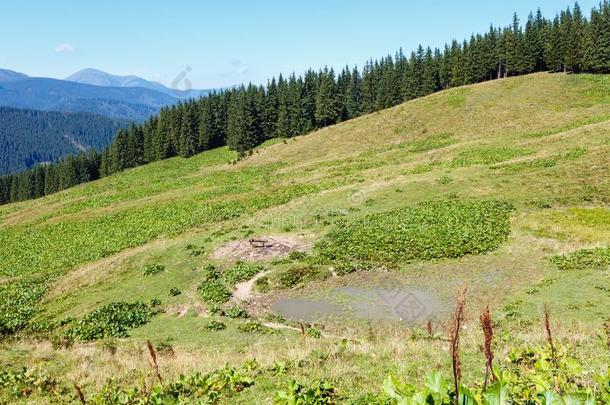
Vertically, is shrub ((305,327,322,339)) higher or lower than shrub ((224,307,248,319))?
higher

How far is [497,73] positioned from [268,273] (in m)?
107

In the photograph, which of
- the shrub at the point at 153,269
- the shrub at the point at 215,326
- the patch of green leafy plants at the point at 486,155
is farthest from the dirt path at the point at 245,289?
the patch of green leafy plants at the point at 486,155

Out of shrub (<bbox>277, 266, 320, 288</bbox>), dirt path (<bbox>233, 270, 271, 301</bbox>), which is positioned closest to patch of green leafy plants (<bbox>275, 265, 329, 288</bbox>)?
shrub (<bbox>277, 266, 320, 288</bbox>)

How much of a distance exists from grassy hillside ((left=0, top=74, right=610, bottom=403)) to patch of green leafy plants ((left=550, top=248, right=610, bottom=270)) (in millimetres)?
102

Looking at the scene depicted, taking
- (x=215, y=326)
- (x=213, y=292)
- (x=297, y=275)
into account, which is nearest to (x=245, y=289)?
(x=213, y=292)

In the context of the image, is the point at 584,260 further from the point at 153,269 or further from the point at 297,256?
the point at 153,269

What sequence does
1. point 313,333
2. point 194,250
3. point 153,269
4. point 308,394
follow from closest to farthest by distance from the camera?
point 308,394
point 313,333
point 153,269
point 194,250

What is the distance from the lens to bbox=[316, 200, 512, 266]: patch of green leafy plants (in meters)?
26.4

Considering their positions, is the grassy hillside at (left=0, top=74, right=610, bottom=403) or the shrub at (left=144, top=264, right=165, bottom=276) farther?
the shrub at (left=144, top=264, right=165, bottom=276)

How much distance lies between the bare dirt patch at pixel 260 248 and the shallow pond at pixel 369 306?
20.6 feet

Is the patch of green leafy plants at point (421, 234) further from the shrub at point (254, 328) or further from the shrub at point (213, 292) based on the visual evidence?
the shrub at point (254, 328)

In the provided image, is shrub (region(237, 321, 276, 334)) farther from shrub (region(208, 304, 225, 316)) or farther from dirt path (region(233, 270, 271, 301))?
dirt path (region(233, 270, 271, 301))

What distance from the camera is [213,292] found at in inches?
963

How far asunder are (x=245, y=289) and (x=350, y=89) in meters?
107
